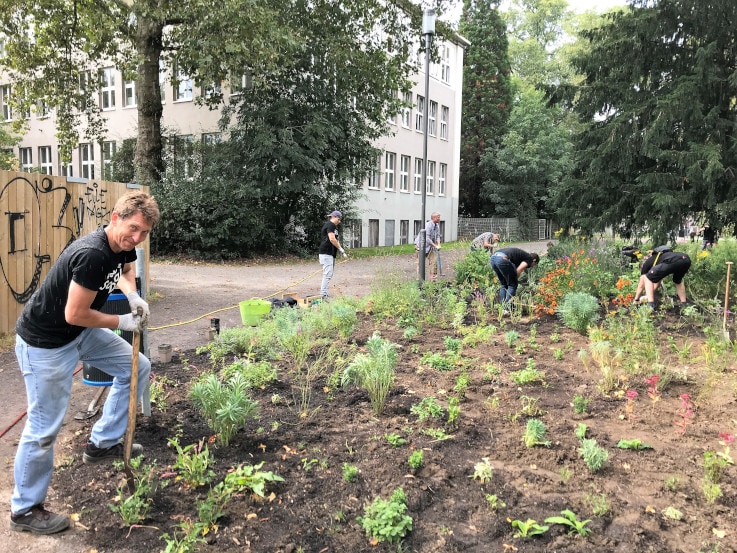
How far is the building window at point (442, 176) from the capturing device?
37.5 meters

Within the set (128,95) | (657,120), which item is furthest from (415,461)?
(128,95)

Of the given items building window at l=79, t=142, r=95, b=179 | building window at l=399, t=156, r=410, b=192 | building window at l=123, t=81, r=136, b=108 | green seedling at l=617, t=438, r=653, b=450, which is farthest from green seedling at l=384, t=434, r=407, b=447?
building window at l=79, t=142, r=95, b=179

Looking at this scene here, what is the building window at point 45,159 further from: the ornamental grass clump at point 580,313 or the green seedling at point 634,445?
the green seedling at point 634,445

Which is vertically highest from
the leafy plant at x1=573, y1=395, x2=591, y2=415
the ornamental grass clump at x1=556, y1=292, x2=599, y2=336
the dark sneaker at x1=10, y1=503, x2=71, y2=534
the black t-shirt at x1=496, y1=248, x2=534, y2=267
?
the black t-shirt at x1=496, y1=248, x2=534, y2=267

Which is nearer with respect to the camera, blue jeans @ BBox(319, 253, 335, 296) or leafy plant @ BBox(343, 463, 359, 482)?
leafy plant @ BBox(343, 463, 359, 482)

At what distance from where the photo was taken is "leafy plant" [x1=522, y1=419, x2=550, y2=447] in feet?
12.4

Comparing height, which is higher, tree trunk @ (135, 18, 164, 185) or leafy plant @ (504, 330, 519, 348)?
tree trunk @ (135, 18, 164, 185)

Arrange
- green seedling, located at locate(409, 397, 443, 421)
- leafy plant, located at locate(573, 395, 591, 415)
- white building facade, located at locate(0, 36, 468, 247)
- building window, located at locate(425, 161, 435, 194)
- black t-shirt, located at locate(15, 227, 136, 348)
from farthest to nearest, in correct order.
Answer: building window, located at locate(425, 161, 435, 194) < white building facade, located at locate(0, 36, 468, 247) < leafy plant, located at locate(573, 395, 591, 415) < green seedling, located at locate(409, 397, 443, 421) < black t-shirt, located at locate(15, 227, 136, 348)

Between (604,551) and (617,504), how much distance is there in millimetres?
475

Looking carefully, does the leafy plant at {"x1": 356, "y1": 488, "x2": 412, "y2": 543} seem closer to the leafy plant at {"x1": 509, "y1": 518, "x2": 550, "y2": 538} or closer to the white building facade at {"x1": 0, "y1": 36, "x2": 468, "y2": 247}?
the leafy plant at {"x1": 509, "y1": 518, "x2": 550, "y2": 538}

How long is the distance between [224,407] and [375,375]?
1251 mm

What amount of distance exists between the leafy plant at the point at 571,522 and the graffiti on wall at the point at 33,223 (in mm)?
7200

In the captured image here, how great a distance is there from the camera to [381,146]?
30594mm

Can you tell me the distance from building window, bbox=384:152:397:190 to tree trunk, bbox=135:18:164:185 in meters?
15.8
